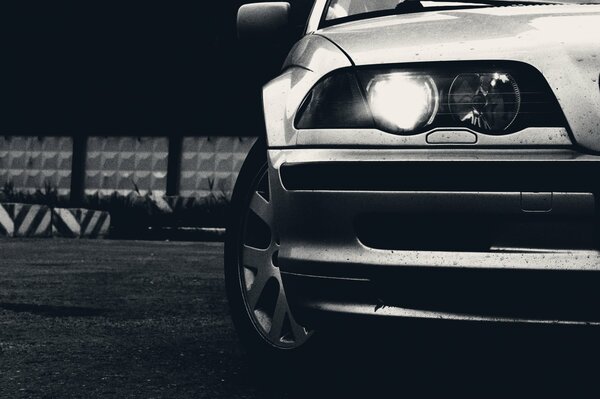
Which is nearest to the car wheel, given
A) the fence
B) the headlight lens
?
the headlight lens

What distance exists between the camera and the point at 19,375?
3.90 metres

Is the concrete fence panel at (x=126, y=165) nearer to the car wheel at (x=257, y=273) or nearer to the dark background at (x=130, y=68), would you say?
the dark background at (x=130, y=68)

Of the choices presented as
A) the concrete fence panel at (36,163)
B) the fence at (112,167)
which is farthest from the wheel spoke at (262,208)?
the concrete fence panel at (36,163)

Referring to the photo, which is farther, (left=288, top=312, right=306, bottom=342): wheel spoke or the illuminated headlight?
(left=288, top=312, right=306, bottom=342): wheel spoke

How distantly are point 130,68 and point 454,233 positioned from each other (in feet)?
49.0

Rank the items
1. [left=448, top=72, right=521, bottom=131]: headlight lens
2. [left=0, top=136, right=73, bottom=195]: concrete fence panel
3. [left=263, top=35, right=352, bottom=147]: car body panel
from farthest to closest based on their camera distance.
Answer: [left=0, top=136, right=73, bottom=195]: concrete fence panel, [left=263, top=35, right=352, bottom=147]: car body panel, [left=448, top=72, right=521, bottom=131]: headlight lens

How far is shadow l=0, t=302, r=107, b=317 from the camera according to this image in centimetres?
534

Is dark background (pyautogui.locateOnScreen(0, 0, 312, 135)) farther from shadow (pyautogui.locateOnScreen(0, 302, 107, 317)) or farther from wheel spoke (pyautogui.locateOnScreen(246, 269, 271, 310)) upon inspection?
wheel spoke (pyautogui.locateOnScreen(246, 269, 271, 310))

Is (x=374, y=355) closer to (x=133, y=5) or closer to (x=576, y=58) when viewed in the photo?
(x=576, y=58)

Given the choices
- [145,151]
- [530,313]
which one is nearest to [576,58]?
[530,313]

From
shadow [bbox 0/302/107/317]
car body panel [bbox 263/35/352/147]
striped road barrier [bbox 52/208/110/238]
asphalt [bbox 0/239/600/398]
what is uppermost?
car body panel [bbox 263/35/352/147]

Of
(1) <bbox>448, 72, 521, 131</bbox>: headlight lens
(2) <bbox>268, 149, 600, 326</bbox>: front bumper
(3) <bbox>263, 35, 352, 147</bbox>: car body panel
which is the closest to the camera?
(2) <bbox>268, 149, 600, 326</bbox>: front bumper

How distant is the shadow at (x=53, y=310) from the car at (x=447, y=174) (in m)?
2.19

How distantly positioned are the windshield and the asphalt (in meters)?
1.01
